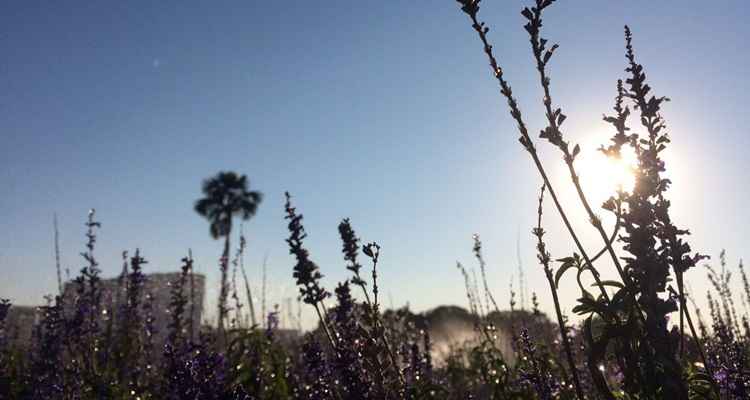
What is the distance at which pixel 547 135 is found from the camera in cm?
231

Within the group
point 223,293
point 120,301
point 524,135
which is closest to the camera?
point 524,135

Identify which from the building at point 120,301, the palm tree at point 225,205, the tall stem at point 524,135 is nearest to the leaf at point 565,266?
the tall stem at point 524,135

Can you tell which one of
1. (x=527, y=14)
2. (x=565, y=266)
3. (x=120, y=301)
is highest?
(x=120, y=301)

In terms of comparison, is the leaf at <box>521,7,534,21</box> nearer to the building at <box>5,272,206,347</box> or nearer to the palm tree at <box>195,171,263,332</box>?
the building at <box>5,272,206,347</box>

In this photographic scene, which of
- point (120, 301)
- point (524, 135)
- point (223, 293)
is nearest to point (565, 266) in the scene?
point (524, 135)

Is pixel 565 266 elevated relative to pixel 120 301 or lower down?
lower down

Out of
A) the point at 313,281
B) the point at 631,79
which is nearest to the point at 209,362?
the point at 313,281

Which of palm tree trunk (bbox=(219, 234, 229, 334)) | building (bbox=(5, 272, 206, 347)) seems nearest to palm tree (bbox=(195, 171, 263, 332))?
building (bbox=(5, 272, 206, 347))

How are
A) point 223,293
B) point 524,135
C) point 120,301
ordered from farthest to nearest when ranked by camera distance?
point 120,301, point 223,293, point 524,135

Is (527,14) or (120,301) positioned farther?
(120,301)

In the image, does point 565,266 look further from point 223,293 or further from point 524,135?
point 223,293

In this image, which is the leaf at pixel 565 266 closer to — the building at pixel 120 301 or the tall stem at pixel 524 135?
the tall stem at pixel 524 135

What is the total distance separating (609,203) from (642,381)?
2.71 ft

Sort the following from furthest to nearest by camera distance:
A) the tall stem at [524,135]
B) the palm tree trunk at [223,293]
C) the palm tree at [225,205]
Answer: the palm tree at [225,205] → the palm tree trunk at [223,293] → the tall stem at [524,135]
